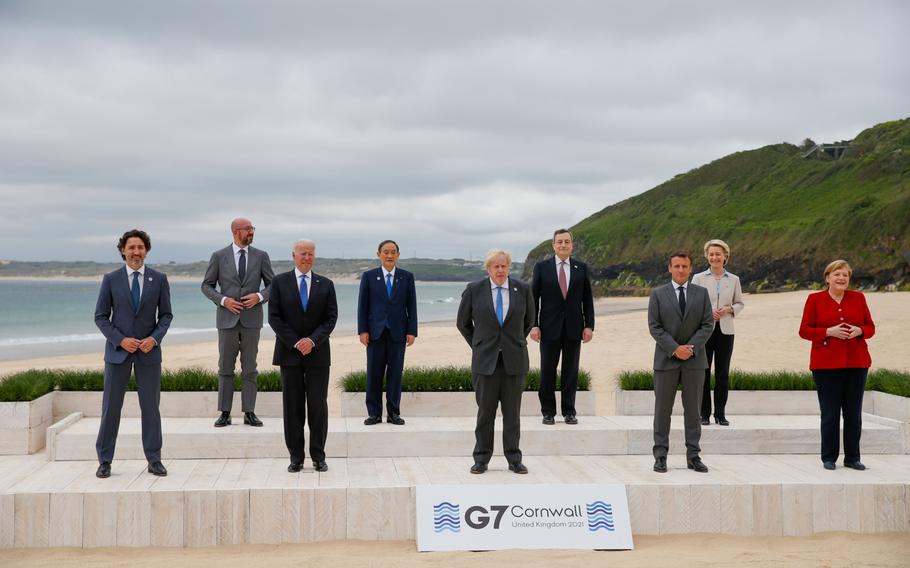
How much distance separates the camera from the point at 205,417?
300 inches

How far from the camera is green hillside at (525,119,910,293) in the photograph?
44.8 m

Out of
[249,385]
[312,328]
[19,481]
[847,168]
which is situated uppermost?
[847,168]

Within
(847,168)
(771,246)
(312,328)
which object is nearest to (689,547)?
(312,328)

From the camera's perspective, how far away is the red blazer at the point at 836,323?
6328mm

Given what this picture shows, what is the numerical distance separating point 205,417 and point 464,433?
105 inches

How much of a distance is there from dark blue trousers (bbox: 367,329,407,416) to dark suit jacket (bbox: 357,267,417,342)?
0.27ft

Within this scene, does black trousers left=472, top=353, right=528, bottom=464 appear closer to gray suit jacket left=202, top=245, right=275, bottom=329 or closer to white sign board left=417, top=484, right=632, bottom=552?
white sign board left=417, top=484, right=632, bottom=552

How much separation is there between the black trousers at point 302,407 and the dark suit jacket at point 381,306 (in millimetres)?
1145

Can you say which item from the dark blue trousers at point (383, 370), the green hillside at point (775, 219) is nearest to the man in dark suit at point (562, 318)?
the dark blue trousers at point (383, 370)

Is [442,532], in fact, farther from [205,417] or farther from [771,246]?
[771,246]

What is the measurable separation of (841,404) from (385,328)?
4.09 metres

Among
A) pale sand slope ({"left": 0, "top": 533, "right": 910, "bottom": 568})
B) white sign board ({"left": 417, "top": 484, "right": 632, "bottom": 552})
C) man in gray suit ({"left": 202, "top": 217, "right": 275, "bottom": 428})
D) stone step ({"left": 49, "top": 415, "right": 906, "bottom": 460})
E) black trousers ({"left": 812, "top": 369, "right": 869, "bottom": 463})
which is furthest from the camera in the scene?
man in gray suit ({"left": 202, "top": 217, "right": 275, "bottom": 428})

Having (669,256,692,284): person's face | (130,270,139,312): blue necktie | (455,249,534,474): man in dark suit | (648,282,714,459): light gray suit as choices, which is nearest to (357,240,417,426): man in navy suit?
(455,249,534,474): man in dark suit

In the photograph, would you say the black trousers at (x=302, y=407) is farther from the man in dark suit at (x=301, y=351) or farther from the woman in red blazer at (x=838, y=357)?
the woman in red blazer at (x=838, y=357)
